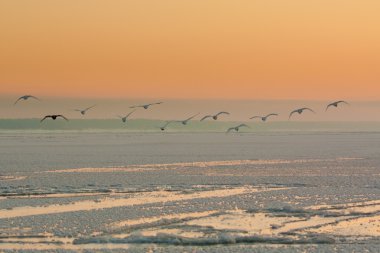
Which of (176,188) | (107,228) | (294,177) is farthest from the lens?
(294,177)

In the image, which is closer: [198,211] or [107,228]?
[107,228]

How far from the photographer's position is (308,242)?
1409cm

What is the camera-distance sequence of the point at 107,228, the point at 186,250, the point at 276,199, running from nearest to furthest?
the point at 186,250
the point at 107,228
the point at 276,199

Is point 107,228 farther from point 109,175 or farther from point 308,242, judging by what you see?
point 109,175

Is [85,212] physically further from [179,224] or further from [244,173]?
[244,173]

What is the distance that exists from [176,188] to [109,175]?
5.26 m

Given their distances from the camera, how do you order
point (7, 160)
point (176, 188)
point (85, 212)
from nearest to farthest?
point (85, 212)
point (176, 188)
point (7, 160)

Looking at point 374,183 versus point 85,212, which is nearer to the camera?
point 85,212

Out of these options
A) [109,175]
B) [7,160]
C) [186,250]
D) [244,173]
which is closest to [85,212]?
[186,250]

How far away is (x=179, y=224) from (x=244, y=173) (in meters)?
12.8

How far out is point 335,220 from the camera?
16609 millimetres

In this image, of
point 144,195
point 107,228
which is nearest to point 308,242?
point 107,228

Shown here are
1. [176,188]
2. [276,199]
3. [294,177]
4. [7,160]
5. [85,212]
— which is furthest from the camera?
[7,160]

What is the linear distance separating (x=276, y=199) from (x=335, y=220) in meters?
3.82
